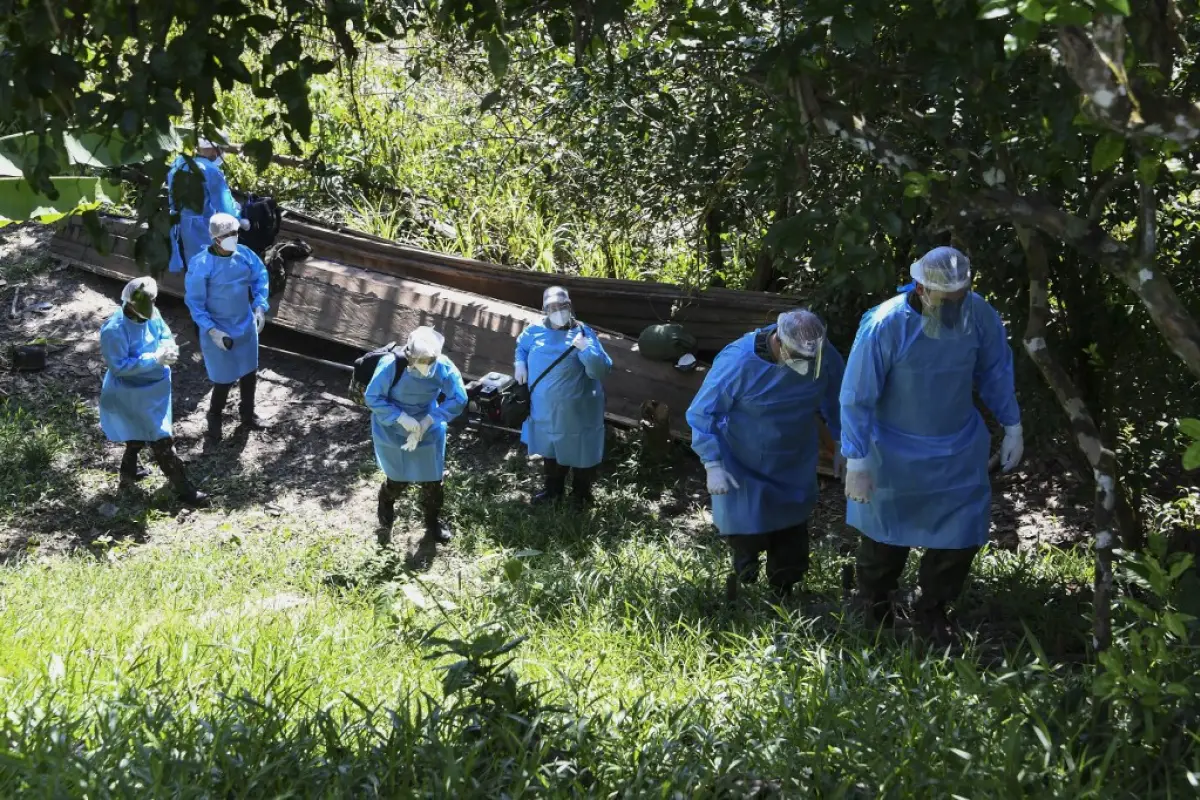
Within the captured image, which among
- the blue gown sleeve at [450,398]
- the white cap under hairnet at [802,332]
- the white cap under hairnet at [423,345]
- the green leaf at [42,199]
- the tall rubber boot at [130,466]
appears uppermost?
the green leaf at [42,199]

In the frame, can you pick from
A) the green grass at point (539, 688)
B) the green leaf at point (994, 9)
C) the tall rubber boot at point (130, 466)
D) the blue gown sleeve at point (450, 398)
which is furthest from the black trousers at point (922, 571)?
the tall rubber boot at point (130, 466)

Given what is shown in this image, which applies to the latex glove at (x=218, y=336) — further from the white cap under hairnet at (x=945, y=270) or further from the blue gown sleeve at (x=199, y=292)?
the white cap under hairnet at (x=945, y=270)

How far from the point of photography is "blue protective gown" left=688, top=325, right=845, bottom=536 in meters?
6.84

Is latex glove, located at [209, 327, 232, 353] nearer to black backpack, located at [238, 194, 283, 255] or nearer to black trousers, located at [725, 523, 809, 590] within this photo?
black backpack, located at [238, 194, 283, 255]

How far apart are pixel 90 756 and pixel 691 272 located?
6696 millimetres

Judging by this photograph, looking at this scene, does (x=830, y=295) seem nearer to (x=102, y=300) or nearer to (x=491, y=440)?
(x=491, y=440)

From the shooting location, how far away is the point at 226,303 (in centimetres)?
1030

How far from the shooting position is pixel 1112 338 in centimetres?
741

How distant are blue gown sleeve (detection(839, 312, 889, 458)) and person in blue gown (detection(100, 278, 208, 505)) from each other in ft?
16.6

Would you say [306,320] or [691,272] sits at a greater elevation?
[691,272]

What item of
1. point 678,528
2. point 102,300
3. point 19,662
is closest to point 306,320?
point 102,300

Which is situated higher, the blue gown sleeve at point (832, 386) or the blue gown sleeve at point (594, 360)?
the blue gown sleeve at point (832, 386)

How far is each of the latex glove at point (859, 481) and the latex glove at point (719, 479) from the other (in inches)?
30.2

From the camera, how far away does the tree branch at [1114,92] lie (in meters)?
3.34
